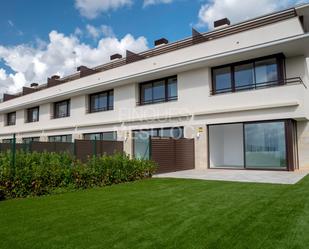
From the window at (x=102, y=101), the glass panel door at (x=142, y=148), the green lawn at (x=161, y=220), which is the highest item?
the window at (x=102, y=101)

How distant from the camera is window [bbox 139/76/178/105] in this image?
59.6 ft

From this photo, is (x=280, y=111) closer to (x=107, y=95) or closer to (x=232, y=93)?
(x=232, y=93)

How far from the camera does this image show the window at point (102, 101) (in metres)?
21.9

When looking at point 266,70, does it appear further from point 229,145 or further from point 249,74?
point 229,145

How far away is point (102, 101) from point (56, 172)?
14.2 m

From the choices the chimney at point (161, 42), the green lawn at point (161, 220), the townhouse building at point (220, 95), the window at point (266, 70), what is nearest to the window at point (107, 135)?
the townhouse building at point (220, 95)

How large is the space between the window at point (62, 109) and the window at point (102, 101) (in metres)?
3.13

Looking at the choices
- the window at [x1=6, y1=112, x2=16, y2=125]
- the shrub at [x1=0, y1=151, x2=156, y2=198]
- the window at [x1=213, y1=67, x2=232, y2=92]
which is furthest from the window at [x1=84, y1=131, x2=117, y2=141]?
the window at [x1=6, y1=112, x2=16, y2=125]

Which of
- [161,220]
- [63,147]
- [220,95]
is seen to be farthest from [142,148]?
[161,220]

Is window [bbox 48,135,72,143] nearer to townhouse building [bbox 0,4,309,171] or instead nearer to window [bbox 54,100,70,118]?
townhouse building [bbox 0,4,309,171]

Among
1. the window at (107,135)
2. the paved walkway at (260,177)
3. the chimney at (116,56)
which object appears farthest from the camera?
the chimney at (116,56)

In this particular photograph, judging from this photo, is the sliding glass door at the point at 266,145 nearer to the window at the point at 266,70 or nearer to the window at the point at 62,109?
the window at the point at 266,70

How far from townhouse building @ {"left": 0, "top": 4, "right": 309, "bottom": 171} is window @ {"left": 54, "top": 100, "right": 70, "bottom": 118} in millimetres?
2650

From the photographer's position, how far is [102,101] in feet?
74.4
